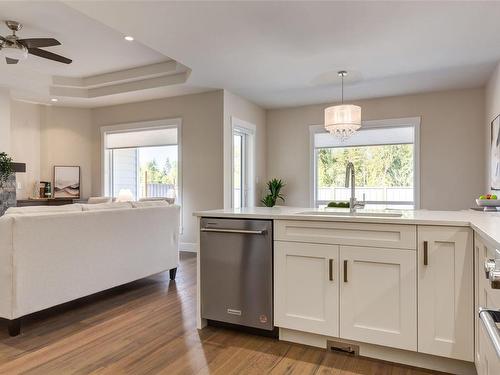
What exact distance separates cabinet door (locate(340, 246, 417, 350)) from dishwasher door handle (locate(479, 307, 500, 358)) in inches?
49.3

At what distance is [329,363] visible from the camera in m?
2.01

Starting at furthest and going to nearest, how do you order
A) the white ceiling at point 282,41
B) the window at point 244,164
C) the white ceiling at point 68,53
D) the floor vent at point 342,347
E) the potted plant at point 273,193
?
the potted plant at point 273,193 → the window at point 244,164 → the white ceiling at point 68,53 → the white ceiling at point 282,41 → the floor vent at point 342,347

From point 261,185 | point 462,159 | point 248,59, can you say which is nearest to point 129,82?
point 248,59

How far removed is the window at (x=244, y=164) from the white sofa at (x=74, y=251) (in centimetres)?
240

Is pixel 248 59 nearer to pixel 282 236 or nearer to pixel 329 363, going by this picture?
pixel 282 236

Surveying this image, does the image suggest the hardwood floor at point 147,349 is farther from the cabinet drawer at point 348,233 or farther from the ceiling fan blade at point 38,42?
the ceiling fan blade at point 38,42

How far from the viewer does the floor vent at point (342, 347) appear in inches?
82.7

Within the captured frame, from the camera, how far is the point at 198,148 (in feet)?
18.1

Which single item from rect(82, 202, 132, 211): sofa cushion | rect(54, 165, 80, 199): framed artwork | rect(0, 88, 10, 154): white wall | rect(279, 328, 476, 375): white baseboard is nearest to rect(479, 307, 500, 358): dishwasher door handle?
rect(279, 328, 476, 375): white baseboard

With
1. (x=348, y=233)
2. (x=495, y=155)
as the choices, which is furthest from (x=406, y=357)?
(x=495, y=155)

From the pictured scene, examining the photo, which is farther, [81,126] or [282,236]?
[81,126]

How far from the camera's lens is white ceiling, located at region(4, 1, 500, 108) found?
2.86m

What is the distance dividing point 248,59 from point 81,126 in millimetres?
4183

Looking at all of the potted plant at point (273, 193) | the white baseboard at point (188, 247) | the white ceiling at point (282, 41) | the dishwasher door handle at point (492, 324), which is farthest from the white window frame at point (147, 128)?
the dishwasher door handle at point (492, 324)
